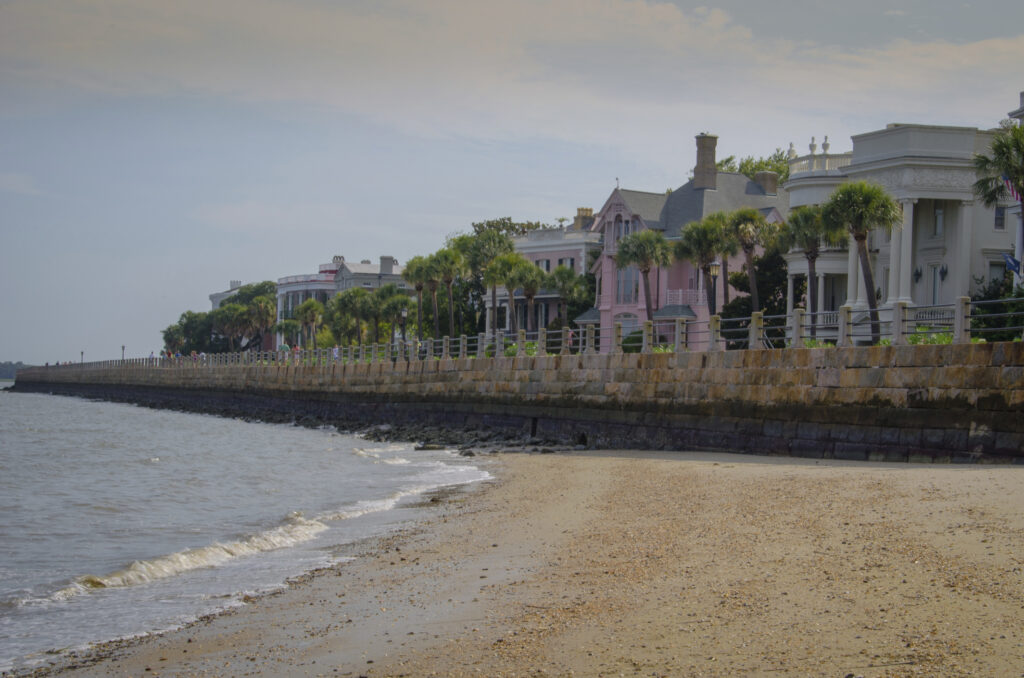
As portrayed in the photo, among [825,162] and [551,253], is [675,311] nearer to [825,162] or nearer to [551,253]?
[825,162]

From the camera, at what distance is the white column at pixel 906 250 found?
104 feet

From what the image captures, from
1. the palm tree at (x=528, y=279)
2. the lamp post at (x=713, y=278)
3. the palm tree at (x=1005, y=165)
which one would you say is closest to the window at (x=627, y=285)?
the palm tree at (x=528, y=279)

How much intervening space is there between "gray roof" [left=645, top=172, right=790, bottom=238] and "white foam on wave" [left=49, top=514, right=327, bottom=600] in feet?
143

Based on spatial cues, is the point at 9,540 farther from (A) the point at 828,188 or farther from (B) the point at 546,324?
(B) the point at 546,324

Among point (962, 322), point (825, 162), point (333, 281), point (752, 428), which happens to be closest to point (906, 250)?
point (825, 162)

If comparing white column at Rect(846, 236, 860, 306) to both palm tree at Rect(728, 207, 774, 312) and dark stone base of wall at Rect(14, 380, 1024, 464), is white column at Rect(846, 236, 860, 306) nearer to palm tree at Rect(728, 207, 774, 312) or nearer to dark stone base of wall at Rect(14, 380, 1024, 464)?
palm tree at Rect(728, 207, 774, 312)

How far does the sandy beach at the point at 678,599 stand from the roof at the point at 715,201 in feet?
145

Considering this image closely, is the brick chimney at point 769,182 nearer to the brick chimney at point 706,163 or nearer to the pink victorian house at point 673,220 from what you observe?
the pink victorian house at point 673,220

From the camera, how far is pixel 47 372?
437 feet

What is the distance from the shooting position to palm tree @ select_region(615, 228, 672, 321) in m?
51.4

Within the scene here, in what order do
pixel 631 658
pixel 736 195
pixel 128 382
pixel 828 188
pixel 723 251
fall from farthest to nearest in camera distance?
pixel 128 382
pixel 736 195
pixel 723 251
pixel 828 188
pixel 631 658

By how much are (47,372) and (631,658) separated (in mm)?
139545

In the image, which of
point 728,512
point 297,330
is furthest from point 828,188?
point 297,330

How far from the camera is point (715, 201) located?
182 ft
